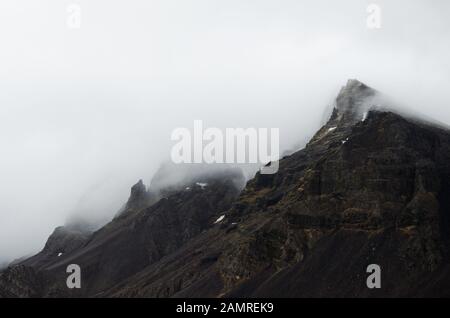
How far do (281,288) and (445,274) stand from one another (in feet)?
152
